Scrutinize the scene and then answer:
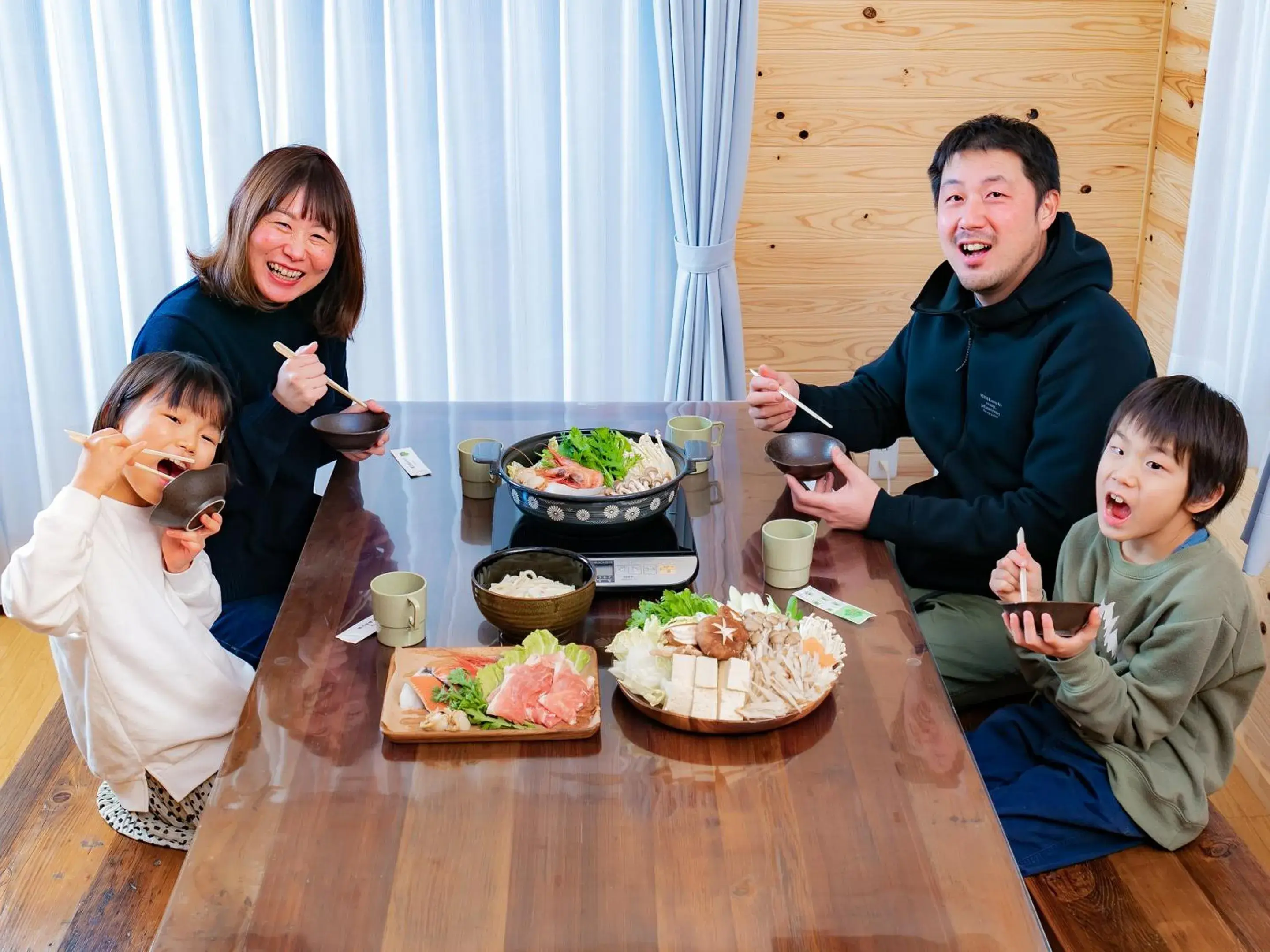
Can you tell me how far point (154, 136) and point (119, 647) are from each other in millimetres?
1933

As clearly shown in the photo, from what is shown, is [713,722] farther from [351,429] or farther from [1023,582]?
[351,429]

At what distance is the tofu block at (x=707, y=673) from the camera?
1536 mm

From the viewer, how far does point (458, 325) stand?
3.49 metres

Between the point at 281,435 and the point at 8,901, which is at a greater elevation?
the point at 281,435

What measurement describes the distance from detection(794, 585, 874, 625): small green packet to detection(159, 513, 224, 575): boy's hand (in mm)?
888

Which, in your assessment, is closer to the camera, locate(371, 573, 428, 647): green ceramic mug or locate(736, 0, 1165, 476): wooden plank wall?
locate(371, 573, 428, 647): green ceramic mug

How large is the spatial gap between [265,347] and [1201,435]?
1.70 m

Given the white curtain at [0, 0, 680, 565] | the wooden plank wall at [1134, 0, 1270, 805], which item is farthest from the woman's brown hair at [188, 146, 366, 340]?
the wooden plank wall at [1134, 0, 1270, 805]

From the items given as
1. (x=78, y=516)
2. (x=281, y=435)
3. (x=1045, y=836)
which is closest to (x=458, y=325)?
(x=281, y=435)

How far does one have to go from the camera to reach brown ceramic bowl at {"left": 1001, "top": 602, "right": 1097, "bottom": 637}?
1.62 m

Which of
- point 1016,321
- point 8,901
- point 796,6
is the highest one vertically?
point 796,6

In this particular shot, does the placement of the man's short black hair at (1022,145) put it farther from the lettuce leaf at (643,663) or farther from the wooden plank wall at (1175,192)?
the lettuce leaf at (643,663)

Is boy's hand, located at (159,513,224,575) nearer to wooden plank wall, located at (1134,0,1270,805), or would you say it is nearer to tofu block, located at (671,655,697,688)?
tofu block, located at (671,655,697,688)

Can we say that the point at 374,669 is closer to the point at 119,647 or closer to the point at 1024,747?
the point at 119,647
